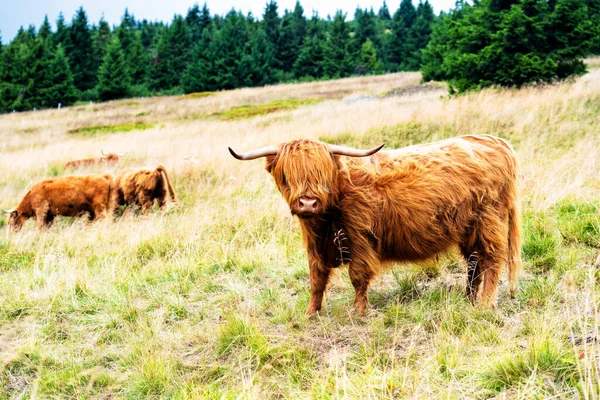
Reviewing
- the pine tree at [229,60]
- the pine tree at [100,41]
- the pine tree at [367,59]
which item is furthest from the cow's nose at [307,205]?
the pine tree at [100,41]

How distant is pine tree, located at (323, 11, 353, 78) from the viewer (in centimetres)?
5078

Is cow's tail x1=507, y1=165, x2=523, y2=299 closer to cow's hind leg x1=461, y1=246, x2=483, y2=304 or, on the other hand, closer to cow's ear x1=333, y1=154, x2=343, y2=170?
cow's hind leg x1=461, y1=246, x2=483, y2=304

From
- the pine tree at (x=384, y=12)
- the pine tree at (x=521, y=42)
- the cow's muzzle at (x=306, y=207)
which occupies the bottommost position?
the cow's muzzle at (x=306, y=207)

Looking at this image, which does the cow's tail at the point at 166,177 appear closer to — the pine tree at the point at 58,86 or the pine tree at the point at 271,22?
the pine tree at the point at 58,86

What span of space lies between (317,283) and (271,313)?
54cm

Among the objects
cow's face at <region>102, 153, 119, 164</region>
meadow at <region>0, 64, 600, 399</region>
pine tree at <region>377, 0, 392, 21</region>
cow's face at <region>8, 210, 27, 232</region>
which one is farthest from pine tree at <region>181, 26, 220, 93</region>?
pine tree at <region>377, 0, 392, 21</region>

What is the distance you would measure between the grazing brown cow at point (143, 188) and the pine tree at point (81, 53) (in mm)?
50508

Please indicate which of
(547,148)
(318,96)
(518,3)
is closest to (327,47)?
(318,96)

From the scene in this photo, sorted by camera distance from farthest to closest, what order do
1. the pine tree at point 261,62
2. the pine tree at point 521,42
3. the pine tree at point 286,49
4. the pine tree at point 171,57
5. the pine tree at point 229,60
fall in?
the pine tree at point 286,49
the pine tree at point 171,57
the pine tree at point 261,62
the pine tree at point 229,60
the pine tree at point 521,42

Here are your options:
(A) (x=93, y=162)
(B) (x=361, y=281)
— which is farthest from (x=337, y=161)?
(A) (x=93, y=162)

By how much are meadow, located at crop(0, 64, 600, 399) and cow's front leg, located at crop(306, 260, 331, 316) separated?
9 centimetres

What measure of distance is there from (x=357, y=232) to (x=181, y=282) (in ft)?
6.65

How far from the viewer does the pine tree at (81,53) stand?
53.7 m

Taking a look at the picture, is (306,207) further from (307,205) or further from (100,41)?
(100,41)
